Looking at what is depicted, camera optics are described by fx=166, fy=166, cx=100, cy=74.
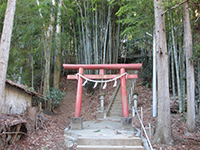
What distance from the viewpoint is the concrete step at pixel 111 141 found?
170 inches

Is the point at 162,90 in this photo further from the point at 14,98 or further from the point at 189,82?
→ the point at 14,98

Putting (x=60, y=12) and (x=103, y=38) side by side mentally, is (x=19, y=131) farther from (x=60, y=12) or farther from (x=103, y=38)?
(x=103, y=38)

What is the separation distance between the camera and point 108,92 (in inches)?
456

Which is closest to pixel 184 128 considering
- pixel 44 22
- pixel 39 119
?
pixel 39 119

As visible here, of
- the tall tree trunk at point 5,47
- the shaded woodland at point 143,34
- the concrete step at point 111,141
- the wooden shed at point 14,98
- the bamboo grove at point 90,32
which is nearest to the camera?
the tall tree trunk at point 5,47

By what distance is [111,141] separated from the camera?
170 inches

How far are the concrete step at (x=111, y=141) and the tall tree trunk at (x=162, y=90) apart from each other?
73 centimetres

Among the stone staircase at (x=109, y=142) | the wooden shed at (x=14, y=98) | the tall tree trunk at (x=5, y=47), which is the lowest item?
the stone staircase at (x=109, y=142)

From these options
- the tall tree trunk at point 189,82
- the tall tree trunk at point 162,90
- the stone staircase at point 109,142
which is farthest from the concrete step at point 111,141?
the tall tree trunk at point 189,82

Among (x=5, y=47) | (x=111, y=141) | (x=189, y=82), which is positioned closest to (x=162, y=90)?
(x=189, y=82)

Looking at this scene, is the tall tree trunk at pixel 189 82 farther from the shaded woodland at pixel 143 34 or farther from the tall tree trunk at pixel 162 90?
the tall tree trunk at pixel 162 90

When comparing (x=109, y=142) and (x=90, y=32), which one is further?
(x=90, y=32)

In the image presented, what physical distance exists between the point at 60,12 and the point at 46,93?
4.62 meters

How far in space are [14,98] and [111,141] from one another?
3.70 metres
